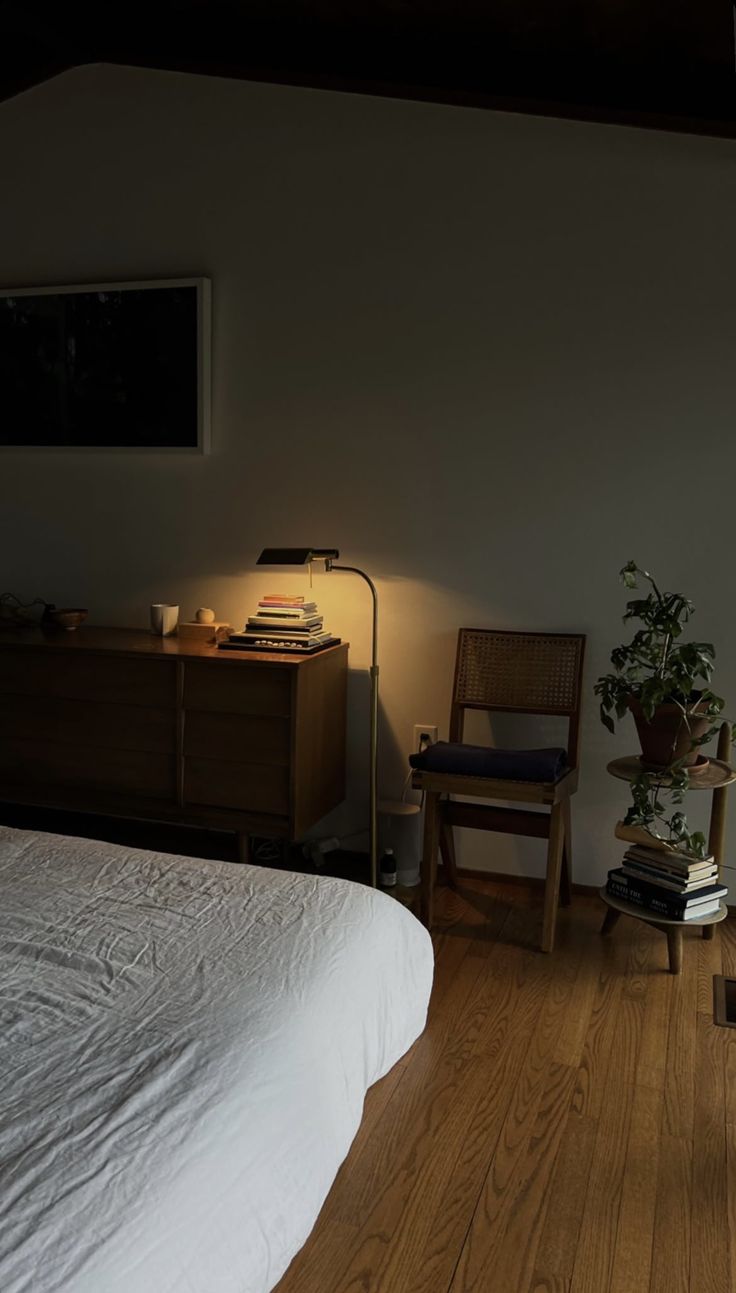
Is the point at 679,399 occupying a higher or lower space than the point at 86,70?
lower

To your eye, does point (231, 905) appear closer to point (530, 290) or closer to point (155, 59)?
point (530, 290)

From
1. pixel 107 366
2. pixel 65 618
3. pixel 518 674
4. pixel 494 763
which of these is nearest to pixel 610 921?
pixel 494 763

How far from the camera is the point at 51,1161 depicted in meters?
1.23

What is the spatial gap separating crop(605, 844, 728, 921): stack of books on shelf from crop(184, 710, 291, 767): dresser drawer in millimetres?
1066

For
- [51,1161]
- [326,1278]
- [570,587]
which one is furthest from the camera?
[570,587]

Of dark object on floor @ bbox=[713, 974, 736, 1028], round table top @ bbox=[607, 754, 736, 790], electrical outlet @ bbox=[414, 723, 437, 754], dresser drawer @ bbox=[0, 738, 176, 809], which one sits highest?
round table top @ bbox=[607, 754, 736, 790]

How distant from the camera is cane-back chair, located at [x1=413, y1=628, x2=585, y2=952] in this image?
9.67 feet

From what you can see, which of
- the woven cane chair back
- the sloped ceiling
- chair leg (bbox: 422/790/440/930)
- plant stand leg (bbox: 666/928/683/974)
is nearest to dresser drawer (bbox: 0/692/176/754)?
chair leg (bbox: 422/790/440/930)

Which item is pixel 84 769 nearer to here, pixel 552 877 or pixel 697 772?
pixel 552 877

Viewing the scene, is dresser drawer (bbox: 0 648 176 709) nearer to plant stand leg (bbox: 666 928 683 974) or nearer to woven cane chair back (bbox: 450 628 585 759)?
woven cane chair back (bbox: 450 628 585 759)

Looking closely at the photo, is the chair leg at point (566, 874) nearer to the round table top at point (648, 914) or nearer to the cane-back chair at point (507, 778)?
the cane-back chair at point (507, 778)

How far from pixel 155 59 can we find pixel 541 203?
1418 millimetres

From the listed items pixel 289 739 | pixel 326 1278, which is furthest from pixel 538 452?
pixel 326 1278

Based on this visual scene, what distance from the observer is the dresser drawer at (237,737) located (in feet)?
10.3
